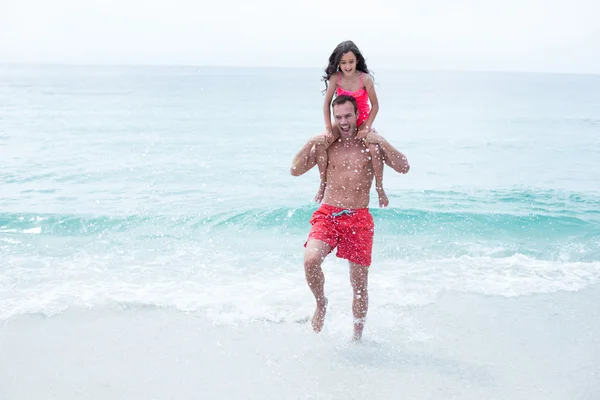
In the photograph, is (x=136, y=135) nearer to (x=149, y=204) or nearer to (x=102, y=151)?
(x=102, y=151)

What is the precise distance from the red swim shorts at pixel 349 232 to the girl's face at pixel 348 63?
41.7 inches

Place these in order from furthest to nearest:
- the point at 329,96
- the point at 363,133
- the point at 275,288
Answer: the point at 275,288 < the point at 329,96 < the point at 363,133

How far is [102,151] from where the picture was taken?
56.5ft

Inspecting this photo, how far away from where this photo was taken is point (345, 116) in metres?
4.12

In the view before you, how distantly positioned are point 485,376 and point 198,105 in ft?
124

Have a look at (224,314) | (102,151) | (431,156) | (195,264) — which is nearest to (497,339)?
(224,314)

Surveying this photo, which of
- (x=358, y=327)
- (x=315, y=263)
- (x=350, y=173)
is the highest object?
(x=350, y=173)

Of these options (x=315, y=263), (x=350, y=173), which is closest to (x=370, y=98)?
(x=350, y=173)

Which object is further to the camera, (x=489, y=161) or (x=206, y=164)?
(x=489, y=161)

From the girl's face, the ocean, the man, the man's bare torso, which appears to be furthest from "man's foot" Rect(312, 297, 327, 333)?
the girl's face

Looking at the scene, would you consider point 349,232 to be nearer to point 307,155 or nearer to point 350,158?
point 350,158

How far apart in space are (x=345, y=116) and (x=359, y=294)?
143cm

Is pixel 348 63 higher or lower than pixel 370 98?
higher

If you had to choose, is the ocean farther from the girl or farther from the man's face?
the man's face
